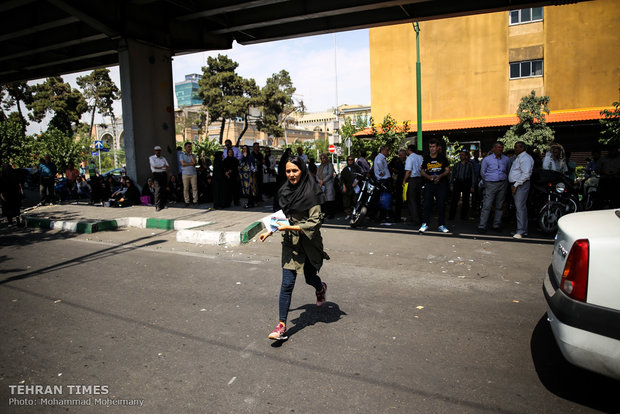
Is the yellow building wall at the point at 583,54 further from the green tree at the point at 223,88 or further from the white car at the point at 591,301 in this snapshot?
the green tree at the point at 223,88

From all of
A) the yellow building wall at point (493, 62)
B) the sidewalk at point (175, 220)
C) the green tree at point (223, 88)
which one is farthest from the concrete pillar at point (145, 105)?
the green tree at point (223, 88)

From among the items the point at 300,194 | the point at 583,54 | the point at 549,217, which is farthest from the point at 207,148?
the point at 300,194

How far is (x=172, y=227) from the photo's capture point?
397 inches

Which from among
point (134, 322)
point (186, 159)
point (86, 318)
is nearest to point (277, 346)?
point (134, 322)

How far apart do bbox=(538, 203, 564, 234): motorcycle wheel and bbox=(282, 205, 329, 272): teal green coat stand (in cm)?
652

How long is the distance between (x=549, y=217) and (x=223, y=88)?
41808 millimetres

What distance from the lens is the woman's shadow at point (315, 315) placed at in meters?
4.09

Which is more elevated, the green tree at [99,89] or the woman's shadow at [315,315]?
the green tree at [99,89]

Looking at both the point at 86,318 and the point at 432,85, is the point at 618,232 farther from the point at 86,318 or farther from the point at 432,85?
the point at 432,85

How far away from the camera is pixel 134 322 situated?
4254 millimetres

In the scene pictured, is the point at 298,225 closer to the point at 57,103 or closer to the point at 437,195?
the point at 437,195

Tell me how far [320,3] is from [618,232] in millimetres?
11334

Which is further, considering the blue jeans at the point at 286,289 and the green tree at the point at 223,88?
the green tree at the point at 223,88

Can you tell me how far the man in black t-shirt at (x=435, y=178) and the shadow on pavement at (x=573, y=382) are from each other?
5.44 meters
